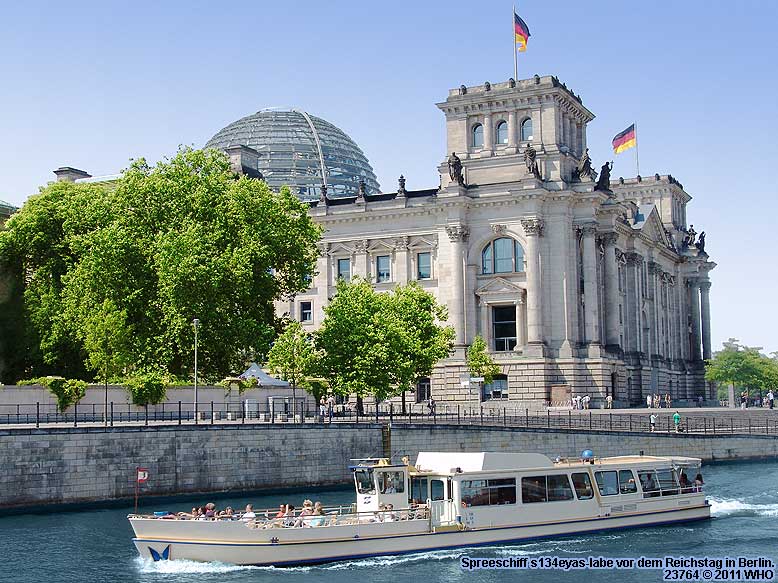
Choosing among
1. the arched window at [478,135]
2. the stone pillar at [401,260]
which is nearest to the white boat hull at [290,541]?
the stone pillar at [401,260]

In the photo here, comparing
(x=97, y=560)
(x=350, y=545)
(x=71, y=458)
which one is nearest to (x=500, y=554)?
(x=350, y=545)

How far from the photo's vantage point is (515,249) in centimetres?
10894

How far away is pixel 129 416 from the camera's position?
6172 cm

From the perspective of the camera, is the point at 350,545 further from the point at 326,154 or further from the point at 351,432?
the point at 326,154

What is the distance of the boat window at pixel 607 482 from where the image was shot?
47.8 m

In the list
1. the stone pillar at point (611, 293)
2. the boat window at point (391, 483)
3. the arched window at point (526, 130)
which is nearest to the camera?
the boat window at point (391, 483)

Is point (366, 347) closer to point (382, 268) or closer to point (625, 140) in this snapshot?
point (382, 268)

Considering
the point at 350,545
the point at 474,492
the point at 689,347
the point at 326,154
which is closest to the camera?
the point at 350,545

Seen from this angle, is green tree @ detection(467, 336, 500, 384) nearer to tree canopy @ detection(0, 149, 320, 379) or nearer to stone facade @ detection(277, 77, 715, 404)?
stone facade @ detection(277, 77, 715, 404)

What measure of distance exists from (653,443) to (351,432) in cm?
2252

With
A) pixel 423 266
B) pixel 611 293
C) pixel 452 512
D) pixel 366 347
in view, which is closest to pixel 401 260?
pixel 423 266

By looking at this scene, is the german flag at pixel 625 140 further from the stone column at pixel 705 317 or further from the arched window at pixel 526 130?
the stone column at pixel 705 317

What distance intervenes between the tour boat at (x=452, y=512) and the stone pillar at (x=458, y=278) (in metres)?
58.0

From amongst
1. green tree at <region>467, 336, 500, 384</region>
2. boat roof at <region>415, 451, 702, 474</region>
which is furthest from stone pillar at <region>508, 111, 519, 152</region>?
boat roof at <region>415, 451, 702, 474</region>
